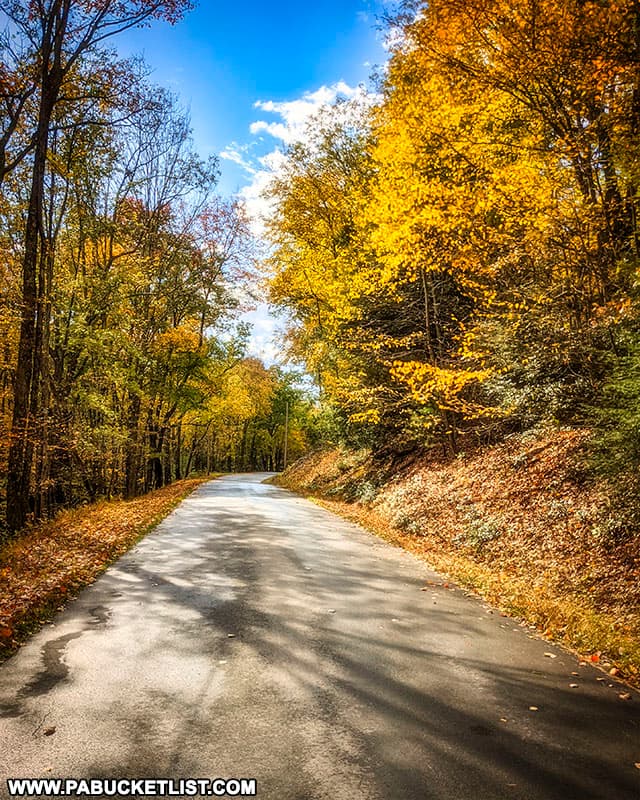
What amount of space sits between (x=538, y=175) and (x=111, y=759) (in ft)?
32.0

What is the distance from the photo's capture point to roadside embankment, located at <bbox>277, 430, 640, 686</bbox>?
5934mm

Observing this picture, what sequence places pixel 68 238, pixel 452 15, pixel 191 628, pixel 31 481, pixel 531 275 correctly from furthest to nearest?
pixel 68 238, pixel 31 481, pixel 531 275, pixel 452 15, pixel 191 628

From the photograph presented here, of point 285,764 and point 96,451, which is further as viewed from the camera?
point 96,451

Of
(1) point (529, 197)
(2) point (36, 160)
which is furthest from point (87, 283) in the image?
(1) point (529, 197)

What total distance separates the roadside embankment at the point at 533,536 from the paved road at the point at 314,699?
2.15ft

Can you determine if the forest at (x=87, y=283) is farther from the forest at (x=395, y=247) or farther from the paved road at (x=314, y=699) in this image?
the paved road at (x=314, y=699)

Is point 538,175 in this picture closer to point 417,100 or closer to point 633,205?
point 633,205

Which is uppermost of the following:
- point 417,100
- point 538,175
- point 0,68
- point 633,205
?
point 0,68

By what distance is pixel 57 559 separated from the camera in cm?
835

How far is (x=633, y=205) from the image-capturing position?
7.32 meters

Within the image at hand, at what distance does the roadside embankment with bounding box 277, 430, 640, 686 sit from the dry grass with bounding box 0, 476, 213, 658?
5594mm

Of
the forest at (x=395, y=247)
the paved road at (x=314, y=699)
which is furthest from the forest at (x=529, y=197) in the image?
the paved road at (x=314, y=699)

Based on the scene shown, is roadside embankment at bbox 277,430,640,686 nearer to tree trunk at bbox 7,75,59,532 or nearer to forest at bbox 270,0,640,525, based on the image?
forest at bbox 270,0,640,525

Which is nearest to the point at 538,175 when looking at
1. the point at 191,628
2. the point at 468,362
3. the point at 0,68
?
the point at 468,362
